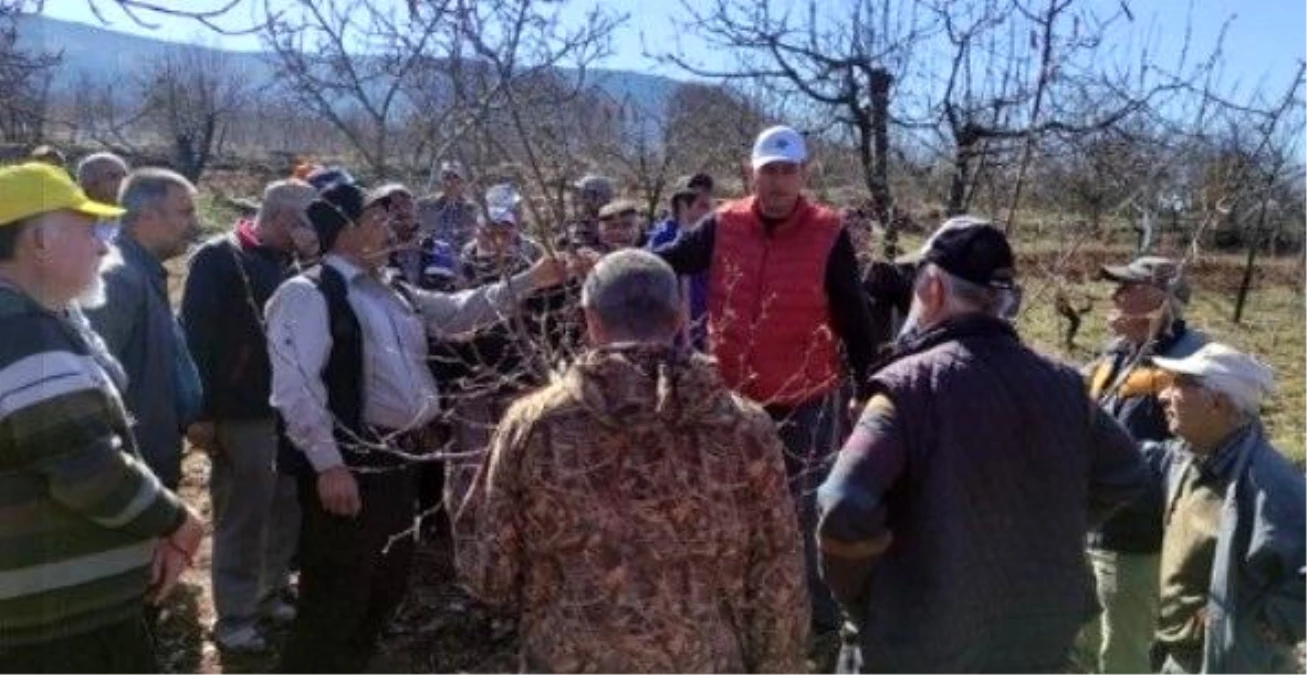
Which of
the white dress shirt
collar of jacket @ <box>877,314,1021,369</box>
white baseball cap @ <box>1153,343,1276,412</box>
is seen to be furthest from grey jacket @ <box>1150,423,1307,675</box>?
the white dress shirt

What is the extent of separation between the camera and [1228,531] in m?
3.10

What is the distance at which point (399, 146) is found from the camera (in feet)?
20.4

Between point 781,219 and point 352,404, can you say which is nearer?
point 352,404

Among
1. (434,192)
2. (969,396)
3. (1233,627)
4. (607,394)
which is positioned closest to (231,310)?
(434,192)

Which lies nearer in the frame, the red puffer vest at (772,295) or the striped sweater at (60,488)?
the striped sweater at (60,488)

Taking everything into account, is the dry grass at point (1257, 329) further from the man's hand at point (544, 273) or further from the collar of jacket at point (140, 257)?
the collar of jacket at point (140, 257)

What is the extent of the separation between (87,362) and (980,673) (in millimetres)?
1952

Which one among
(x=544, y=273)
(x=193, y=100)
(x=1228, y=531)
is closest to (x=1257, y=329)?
(x=1228, y=531)

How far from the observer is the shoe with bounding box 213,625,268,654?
4625 mm

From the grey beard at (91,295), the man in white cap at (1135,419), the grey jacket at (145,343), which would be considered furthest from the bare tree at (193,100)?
the grey beard at (91,295)

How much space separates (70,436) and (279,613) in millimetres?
2669

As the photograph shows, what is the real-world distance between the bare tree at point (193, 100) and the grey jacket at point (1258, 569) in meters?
27.7

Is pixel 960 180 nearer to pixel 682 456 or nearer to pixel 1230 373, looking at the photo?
pixel 1230 373

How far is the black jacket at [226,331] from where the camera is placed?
183 inches
